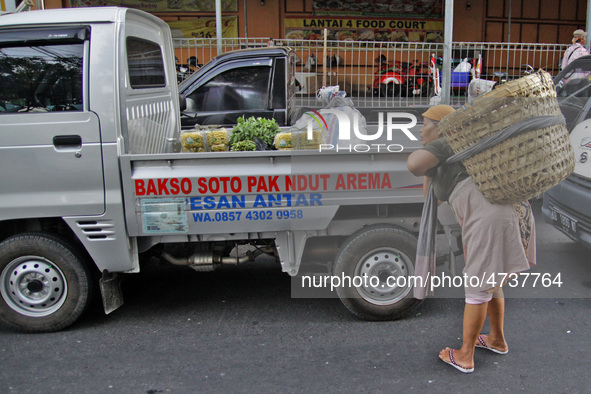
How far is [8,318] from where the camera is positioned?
13.1 feet

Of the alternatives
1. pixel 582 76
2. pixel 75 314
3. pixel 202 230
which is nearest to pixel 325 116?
pixel 202 230

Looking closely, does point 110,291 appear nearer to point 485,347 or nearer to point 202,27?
point 485,347

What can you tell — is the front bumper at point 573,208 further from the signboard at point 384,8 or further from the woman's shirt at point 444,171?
the signboard at point 384,8

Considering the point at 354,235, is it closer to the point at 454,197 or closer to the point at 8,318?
the point at 454,197

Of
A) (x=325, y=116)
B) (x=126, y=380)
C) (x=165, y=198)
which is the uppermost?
(x=325, y=116)

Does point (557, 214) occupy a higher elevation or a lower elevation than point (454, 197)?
lower

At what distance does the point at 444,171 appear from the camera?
3.41 metres

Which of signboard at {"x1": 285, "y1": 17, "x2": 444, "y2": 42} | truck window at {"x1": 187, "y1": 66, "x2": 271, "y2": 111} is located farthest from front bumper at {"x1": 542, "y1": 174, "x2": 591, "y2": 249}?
signboard at {"x1": 285, "y1": 17, "x2": 444, "y2": 42}

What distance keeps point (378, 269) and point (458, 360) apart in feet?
2.83

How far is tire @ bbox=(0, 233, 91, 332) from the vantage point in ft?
12.8

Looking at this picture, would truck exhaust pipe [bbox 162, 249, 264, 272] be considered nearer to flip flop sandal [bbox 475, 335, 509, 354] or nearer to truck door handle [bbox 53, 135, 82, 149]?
truck door handle [bbox 53, 135, 82, 149]

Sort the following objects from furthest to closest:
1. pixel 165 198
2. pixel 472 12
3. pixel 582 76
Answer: pixel 472 12, pixel 582 76, pixel 165 198

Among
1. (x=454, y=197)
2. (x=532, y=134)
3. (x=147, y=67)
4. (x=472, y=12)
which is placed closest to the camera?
(x=532, y=134)

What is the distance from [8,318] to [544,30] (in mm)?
16196
